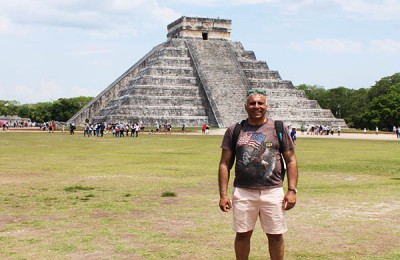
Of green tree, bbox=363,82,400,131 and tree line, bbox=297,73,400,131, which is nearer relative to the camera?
green tree, bbox=363,82,400,131

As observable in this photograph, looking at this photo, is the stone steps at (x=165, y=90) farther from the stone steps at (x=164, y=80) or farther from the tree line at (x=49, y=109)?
the tree line at (x=49, y=109)

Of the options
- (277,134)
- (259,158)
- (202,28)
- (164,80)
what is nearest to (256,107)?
(277,134)

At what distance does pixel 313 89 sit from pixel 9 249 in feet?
400

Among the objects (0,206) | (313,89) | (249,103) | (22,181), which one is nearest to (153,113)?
(22,181)

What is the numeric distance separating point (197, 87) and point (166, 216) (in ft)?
187

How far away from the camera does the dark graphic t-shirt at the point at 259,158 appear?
19.2ft

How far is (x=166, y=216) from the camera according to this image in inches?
388

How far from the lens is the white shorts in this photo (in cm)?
589

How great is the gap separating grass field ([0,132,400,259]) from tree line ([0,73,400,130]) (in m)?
63.3

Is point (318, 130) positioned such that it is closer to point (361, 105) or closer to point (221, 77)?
point (221, 77)

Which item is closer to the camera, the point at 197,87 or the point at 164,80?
the point at 164,80

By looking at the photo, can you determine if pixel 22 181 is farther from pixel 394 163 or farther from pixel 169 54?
pixel 169 54

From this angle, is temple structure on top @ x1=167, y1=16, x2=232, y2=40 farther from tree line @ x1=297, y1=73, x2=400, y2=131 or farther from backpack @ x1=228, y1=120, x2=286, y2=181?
backpack @ x1=228, y1=120, x2=286, y2=181

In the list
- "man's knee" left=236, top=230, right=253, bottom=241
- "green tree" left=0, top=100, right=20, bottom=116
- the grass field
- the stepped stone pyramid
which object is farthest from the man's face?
"green tree" left=0, top=100, right=20, bottom=116
